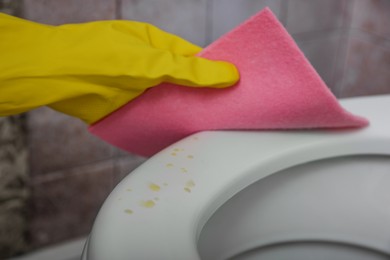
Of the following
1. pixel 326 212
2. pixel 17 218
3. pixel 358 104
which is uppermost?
pixel 358 104

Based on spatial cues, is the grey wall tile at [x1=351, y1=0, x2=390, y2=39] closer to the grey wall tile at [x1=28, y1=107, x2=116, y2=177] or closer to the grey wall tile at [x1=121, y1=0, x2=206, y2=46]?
the grey wall tile at [x1=121, y1=0, x2=206, y2=46]

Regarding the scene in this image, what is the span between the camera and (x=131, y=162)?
0.86 meters

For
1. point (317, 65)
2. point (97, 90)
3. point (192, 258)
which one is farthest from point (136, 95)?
point (317, 65)

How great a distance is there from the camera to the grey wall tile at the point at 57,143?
735mm

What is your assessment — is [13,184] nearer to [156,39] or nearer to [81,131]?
[81,131]

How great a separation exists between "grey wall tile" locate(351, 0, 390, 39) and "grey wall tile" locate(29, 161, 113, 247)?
1.81 ft

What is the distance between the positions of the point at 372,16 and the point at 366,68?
0.35 ft

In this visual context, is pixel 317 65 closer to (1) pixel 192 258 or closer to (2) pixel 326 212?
Answer: (2) pixel 326 212

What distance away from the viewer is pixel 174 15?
31.0 inches

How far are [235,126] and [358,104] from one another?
0.15 m

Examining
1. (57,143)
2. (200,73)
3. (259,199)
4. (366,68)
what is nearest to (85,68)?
(200,73)

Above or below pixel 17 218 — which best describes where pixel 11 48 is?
above

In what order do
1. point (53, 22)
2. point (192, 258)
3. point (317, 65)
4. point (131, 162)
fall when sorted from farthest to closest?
point (317, 65) → point (131, 162) → point (53, 22) → point (192, 258)

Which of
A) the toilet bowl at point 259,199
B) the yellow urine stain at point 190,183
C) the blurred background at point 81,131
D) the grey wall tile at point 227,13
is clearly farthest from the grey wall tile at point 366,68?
the yellow urine stain at point 190,183
